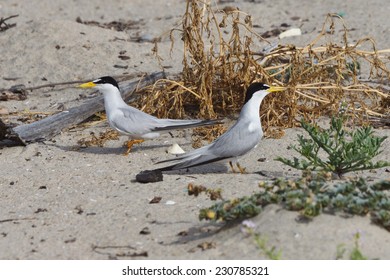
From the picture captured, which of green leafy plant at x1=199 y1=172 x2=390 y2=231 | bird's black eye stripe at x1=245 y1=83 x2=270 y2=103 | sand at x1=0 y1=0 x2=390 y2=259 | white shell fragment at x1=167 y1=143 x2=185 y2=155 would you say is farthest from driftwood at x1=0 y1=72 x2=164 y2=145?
green leafy plant at x1=199 y1=172 x2=390 y2=231

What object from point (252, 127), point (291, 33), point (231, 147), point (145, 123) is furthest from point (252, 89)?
point (291, 33)

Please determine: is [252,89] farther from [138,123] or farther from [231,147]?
[138,123]

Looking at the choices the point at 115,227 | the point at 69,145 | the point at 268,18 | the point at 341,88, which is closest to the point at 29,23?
the point at 268,18

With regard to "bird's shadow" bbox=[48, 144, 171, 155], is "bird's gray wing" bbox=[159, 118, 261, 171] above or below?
above

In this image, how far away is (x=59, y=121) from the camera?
6887 millimetres

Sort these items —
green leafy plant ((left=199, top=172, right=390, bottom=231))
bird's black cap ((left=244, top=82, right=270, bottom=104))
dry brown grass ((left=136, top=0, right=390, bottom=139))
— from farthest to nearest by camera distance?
dry brown grass ((left=136, top=0, right=390, bottom=139))
bird's black cap ((left=244, top=82, right=270, bottom=104))
green leafy plant ((left=199, top=172, right=390, bottom=231))

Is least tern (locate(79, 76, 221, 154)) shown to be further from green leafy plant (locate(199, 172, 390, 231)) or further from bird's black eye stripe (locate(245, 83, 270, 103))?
green leafy plant (locate(199, 172, 390, 231))

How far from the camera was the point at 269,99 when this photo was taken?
A: 22.2ft

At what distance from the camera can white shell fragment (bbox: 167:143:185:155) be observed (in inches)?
250

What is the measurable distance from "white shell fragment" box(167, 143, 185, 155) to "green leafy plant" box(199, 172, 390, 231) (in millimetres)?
1965

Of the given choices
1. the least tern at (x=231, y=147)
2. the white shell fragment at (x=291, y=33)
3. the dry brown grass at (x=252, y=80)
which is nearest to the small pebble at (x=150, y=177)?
the least tern at (x=231, y=147)

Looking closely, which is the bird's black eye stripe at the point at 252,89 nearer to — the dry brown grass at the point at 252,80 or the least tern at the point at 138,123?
the least tern at the point at 138,123

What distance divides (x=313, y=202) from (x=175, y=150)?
2.26 metres

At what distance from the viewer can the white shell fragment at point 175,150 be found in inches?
250
